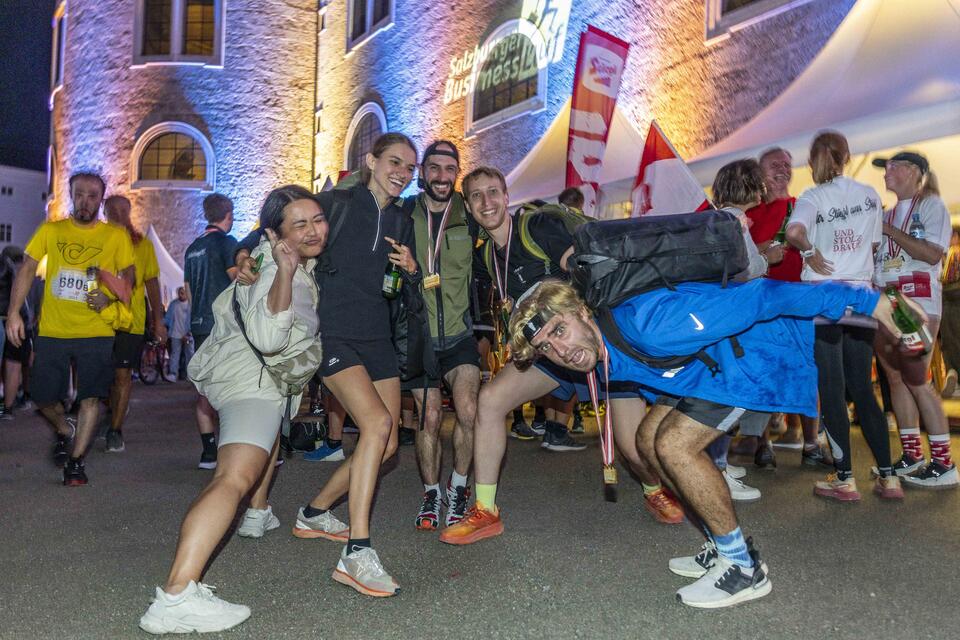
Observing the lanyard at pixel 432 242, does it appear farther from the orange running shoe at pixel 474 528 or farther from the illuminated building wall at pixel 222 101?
the illuminated building wall at pixel 222 101

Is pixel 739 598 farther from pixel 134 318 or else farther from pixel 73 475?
pixel 134 318

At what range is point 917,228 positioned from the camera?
5422 millimetres

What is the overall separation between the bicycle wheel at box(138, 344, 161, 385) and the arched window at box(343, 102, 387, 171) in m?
9.02

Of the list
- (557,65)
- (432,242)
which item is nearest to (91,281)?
(432,242)

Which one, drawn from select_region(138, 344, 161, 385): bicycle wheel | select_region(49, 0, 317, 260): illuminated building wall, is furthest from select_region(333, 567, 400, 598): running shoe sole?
select_region(49, 0, 317, 260): illuminated building wall

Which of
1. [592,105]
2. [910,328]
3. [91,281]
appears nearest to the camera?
[910,328]

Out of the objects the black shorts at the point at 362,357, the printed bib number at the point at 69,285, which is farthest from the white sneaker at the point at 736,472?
the printed bib number at the point at 69,285

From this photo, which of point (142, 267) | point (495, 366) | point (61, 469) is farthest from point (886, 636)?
point (495, 366)

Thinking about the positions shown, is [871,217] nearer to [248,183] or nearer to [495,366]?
[495,366]

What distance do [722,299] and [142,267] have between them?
17.5 ft

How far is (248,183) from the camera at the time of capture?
1080 inches

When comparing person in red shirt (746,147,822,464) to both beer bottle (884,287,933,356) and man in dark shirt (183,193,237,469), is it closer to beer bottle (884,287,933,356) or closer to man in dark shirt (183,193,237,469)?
beer bottle (884,287,933,356)

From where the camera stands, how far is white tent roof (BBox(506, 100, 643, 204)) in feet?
35.8

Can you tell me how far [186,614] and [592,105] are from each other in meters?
8.91
